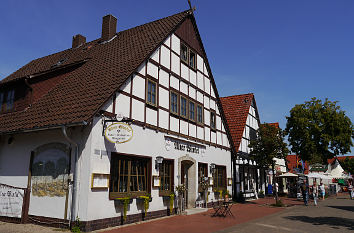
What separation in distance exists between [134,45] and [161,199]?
6.90 meters

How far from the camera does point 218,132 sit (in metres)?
18.6

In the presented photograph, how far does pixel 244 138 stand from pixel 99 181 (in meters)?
15.6

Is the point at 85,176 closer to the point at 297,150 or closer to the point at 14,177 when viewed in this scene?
the point at 14,177

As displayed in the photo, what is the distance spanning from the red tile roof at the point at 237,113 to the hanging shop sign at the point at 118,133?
12.8 m

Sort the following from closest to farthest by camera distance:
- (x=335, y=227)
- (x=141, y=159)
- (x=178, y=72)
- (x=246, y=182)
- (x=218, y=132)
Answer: (x=335, y=227), (x=141, y=159), (x=178, y=72), (x=218, y=132), (x=246, y=182)

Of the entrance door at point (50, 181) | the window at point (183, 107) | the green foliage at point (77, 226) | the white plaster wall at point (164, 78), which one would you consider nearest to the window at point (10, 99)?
the entrance door at point (50, 181)

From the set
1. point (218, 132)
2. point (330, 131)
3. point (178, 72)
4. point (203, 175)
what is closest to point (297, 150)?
point (330, 131)

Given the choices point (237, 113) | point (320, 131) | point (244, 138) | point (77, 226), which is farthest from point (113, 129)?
point (320, 131)

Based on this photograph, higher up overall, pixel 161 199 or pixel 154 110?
pixel 154 110

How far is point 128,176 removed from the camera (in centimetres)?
1091

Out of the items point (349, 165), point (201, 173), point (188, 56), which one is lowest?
point (201, 173)

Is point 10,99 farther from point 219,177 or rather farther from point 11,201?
point 219,177

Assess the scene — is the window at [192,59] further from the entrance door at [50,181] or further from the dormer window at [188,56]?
the entrance door at [50,181]

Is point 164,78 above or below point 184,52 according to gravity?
below
